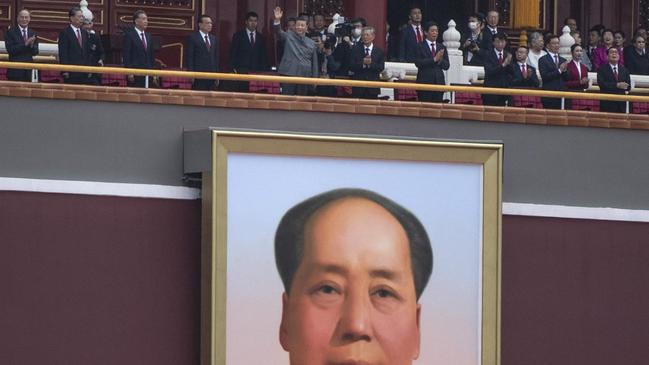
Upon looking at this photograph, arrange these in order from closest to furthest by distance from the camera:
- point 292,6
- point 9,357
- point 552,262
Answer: point 9,357, point 552,262, point 292,6

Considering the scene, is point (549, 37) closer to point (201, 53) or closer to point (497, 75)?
point (497, 75)

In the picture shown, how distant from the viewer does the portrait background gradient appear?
25.8m

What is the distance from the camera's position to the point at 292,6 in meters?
33.4

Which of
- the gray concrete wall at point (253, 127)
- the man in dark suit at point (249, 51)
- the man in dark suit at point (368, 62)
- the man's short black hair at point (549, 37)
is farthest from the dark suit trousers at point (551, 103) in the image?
the man in dark suit at point (249, 51)

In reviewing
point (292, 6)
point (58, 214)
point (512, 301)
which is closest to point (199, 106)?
point (58, 214)

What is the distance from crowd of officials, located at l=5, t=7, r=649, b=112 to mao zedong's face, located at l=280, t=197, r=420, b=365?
6.24 feet

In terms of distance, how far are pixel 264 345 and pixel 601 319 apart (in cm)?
404

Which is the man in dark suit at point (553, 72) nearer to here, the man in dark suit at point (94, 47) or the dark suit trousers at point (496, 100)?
the dark suit trousers at point (496, 100)

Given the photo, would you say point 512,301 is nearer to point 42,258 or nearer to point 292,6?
point 42,258

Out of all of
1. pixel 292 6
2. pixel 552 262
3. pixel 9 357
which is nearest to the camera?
pixel 9 357

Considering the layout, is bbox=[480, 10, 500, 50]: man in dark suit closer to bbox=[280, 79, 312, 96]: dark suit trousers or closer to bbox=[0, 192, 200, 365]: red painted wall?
bbox=[280, 79, 312, 96]: dark suit trousers

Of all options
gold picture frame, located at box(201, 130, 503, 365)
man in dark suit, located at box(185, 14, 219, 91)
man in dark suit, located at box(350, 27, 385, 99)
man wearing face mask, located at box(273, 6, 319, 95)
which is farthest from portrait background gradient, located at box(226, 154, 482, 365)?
man in dark suit, located at box(185, 14, 219, 91)

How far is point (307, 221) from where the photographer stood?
2609cm

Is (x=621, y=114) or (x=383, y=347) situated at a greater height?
(x=621, y=114)
